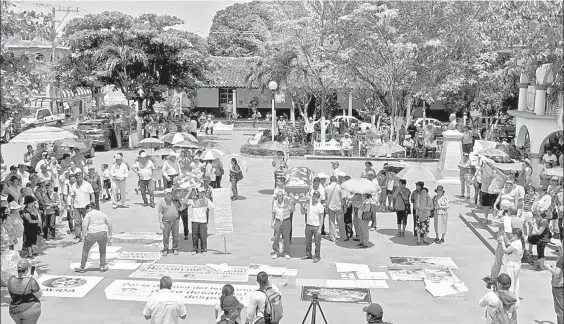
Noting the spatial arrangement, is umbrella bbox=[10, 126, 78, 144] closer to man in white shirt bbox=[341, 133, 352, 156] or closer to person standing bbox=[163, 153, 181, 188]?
person standing bbox=[163, 153, 181, 188]

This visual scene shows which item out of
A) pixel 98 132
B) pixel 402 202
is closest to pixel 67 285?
pixel 402 202

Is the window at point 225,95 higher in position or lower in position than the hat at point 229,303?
higher

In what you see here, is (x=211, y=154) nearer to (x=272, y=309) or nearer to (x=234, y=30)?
(x=272, y=309)

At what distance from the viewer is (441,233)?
14852 millimetres

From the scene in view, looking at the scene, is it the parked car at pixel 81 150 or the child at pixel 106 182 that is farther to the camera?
the parked car at pixel 81 150

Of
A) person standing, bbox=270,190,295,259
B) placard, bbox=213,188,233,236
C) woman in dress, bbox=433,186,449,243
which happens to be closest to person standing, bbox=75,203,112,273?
placard, bbox=213,188,233,236

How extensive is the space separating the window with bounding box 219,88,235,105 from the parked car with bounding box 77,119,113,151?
61.2 ft

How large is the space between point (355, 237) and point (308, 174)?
1.79 meters

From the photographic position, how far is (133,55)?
3050cm

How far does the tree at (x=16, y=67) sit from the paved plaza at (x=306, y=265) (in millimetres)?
3150

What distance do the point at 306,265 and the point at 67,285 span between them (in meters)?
4.39

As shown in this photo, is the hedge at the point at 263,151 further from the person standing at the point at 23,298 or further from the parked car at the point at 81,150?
the person standing at the point at 23,298

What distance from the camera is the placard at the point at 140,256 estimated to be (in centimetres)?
1303

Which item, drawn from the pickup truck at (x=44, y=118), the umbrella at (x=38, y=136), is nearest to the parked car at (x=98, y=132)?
the pickup truck at (x=44, y=118)
